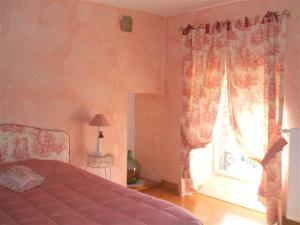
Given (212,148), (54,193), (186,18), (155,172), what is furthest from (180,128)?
(54,193)

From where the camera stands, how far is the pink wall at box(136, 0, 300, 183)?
308 cm

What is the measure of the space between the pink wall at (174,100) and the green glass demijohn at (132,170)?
278mm

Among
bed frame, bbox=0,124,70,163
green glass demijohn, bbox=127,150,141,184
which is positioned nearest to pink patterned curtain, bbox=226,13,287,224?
green glass demijohn, bbox=127,150,141,184

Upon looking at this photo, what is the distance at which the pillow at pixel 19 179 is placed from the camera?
7.96ft

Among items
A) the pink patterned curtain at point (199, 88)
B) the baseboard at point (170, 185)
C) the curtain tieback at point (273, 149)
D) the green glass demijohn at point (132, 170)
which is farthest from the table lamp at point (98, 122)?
the curtain tieback at point (273, 149)

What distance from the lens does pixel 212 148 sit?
409 centimetres

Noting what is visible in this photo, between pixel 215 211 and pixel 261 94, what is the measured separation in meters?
1.40

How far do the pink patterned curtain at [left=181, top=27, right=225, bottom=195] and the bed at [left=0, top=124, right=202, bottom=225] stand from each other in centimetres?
154

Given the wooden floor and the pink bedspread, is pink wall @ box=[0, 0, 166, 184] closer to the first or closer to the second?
the wooden floor

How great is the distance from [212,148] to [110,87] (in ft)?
5.05

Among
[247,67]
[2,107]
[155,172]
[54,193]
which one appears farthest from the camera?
[155,172]

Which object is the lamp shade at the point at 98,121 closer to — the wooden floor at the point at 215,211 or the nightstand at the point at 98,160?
the nightstand at the point at 98,160

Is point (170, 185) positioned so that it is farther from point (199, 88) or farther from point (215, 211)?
point (199, 88)

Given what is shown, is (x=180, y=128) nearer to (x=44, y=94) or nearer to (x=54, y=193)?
(x=44, y=94)
